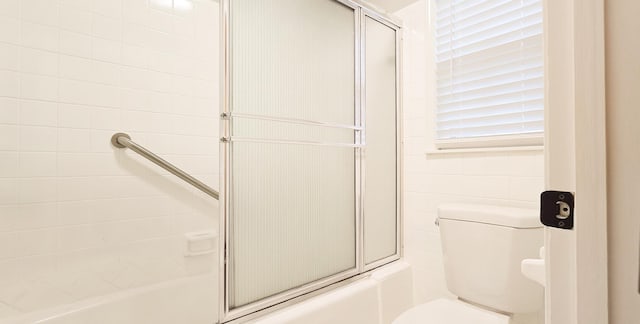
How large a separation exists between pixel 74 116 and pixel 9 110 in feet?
0.71

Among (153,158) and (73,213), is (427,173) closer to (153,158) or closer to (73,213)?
(153,158)

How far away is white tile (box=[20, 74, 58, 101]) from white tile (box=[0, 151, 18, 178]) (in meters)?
0.25

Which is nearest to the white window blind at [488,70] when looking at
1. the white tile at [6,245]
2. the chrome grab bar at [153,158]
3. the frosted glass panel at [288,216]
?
the frosted glass panel at [288,216]

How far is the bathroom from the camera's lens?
4.30 ft

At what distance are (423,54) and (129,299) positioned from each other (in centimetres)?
193

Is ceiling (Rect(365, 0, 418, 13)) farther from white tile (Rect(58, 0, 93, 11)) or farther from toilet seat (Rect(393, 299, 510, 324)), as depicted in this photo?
toilet seat (Rect(393, 299, 510, 324))

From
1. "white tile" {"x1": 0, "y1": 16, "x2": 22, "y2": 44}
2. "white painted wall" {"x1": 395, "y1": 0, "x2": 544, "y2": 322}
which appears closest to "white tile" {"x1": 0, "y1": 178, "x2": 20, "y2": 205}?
"white tile" {"x1": 0, "y1": 16, "x2": 22, "y2": 44}

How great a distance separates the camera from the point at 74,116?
57.3 inches

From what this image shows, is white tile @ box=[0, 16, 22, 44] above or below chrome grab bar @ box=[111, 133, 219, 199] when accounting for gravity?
above

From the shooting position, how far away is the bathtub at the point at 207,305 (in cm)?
126

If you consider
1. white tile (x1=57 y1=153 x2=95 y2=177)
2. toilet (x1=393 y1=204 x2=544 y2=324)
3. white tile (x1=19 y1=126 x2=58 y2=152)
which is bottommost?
toilet (x1=393 y1=204 x2=544 y2=324)

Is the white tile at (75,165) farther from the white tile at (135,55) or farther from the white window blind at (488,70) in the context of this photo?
the white window blind at (488,70)

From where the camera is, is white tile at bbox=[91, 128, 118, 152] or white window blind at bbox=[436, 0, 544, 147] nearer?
white window blind at bbox=[436, 0, 544, 147]

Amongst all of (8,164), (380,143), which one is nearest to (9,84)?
(8,164)
